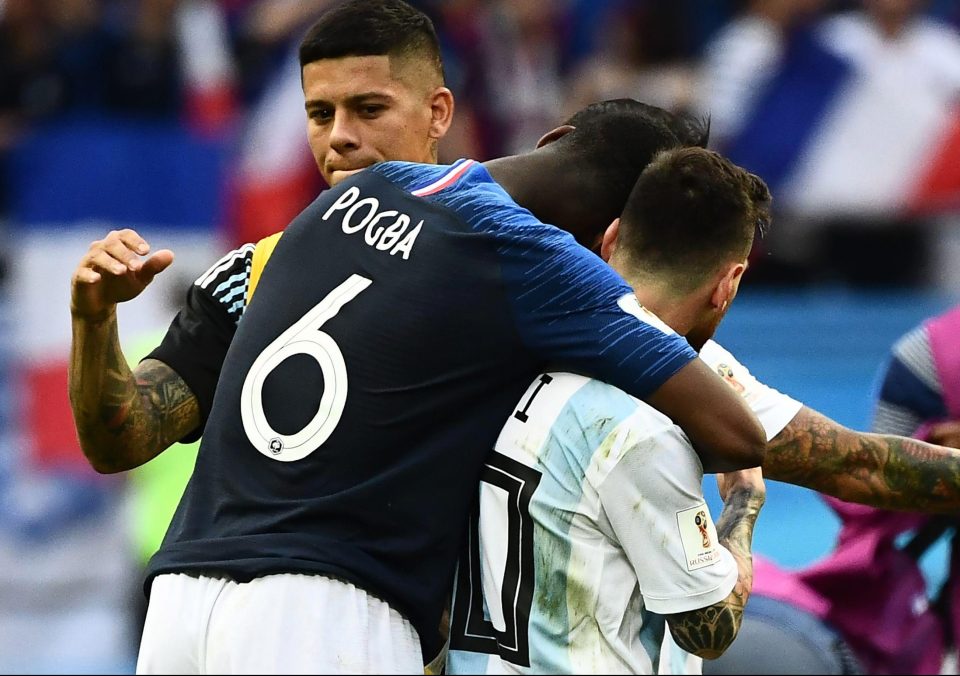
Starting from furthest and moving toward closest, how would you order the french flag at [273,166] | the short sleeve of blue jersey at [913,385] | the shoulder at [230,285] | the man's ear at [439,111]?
the french flag at [273,166], the short sleeve of blue jersey at [913,385], the man's ear at [439,111], the shoulder at [230,285]

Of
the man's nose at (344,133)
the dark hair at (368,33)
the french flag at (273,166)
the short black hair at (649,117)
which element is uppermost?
the dark hair at (368,33)

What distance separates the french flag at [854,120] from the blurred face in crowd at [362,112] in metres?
6.05

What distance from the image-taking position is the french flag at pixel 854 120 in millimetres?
9672

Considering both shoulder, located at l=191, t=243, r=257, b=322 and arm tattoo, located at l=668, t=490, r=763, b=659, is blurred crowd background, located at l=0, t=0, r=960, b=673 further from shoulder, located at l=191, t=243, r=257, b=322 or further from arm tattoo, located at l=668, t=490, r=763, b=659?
arm tattoo, located at l=668, t=490, r=763, b=659

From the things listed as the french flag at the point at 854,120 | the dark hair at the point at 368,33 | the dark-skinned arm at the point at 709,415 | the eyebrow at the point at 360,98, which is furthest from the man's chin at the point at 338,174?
the french flag at the point at 854,120

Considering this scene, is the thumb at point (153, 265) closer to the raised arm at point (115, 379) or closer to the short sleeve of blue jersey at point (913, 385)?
the raised arm at point (115, 379)

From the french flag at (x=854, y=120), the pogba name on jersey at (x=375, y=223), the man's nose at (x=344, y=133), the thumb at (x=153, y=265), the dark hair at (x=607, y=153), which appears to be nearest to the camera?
the thumb at (x=153, y=265)

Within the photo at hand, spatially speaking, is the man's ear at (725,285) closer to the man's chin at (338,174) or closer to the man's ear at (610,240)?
Result: the man's ear at (610,240)

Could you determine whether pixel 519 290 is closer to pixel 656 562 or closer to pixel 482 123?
pixel 656 562

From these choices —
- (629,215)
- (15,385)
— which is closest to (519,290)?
(629,215)

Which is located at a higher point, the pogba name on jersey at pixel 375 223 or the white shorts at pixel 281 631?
the pogba name on jersey at pixel 375 223

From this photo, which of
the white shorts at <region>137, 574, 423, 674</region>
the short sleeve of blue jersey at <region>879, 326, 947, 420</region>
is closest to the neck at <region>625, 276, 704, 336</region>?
the white shorts at <region>137, 574, 423, 674</region>

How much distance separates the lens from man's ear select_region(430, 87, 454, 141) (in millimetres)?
3914

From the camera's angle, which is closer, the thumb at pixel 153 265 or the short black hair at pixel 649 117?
the thumb at pixel 153 265
